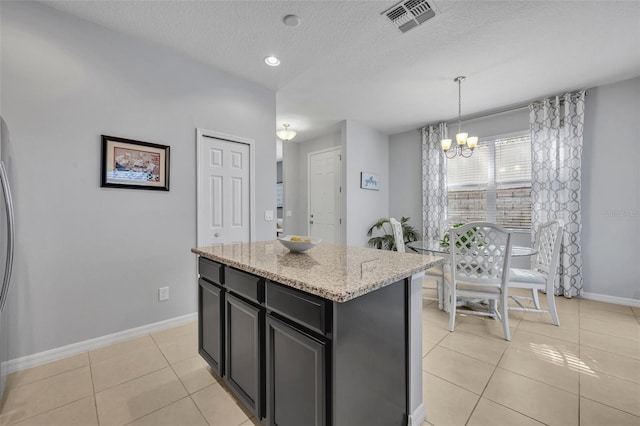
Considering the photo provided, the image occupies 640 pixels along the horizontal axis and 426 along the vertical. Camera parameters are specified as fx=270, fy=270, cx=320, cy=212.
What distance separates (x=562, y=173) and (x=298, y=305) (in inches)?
162

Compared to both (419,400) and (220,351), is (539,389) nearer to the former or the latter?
(419,400)

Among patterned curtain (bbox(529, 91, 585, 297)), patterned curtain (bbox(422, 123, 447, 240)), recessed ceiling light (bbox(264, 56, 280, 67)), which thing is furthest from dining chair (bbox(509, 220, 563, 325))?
recessed ceiling light (bbox(264, 56, 280, 67))

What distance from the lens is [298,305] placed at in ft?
3.57

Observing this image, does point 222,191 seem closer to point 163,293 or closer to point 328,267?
point 163,293

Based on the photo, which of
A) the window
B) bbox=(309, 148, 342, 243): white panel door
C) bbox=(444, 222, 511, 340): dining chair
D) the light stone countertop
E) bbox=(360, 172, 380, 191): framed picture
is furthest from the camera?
bbox=(309, 148, 342, 243): white panel door

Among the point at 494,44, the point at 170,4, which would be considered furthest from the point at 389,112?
the point at 170,4

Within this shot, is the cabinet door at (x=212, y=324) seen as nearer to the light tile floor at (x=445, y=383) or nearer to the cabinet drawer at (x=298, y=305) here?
the light tile floor at (x=445, y=383)

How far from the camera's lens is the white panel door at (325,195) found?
523 centimetres

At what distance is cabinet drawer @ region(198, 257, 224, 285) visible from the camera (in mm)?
1629

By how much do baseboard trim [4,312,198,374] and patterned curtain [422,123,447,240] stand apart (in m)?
3.91

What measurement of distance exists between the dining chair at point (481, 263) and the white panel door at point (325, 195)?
8.73ft

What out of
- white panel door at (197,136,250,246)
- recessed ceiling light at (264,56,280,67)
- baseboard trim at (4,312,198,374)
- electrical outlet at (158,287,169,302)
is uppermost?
recessed ceiling light at (264,56,280,67)

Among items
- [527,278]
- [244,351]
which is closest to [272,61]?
[244,351]

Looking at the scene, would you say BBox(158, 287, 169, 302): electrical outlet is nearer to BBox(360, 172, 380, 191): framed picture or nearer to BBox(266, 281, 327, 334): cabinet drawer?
BBox(266, 281, 327, 334): cabinet drawer
